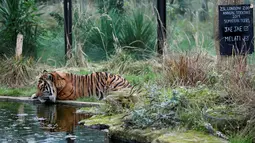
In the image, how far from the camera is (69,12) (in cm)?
1800

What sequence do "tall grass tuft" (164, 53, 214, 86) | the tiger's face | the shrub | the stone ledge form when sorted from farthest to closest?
the tiger's face → the stone ledge → "tall grass tuft" (164, 53, 214, 86) → the shrub

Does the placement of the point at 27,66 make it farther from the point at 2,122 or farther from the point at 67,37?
the point at 2,122

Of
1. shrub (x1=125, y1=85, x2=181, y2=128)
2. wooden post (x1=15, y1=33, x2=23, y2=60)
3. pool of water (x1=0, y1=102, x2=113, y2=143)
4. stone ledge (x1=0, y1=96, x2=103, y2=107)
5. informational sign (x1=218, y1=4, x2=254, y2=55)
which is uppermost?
informational sign (x1=218, y1=4, x2=254, y2=55)

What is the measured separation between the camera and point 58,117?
1064 centimetres

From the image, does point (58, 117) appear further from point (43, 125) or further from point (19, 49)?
point (19, 49)

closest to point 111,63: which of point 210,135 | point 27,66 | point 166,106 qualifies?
point 27,66

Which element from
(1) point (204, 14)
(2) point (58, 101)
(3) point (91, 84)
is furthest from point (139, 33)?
(1) point (204, 14)

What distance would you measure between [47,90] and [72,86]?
494mm

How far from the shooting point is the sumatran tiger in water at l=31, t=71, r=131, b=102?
1244 centimetres

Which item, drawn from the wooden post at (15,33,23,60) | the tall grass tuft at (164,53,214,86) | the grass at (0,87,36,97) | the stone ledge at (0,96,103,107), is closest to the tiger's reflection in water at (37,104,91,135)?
the stone ledge at (0,96,103,107)

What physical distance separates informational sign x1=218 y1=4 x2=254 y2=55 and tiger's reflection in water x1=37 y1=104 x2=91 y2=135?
2683 millimetres

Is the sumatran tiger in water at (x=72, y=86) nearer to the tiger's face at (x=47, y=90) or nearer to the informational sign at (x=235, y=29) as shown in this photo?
the tiger's face at (x=47, y=90)

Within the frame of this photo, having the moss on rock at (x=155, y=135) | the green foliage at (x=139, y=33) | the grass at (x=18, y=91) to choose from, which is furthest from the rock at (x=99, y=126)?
the green foliage at (x=139, y=33)

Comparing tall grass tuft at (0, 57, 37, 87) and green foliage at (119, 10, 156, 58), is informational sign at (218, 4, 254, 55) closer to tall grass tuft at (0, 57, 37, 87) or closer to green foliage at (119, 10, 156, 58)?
tall grass tuft at (0, 57, 37, 87)
